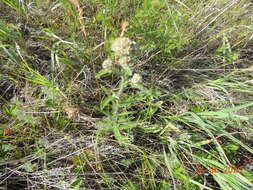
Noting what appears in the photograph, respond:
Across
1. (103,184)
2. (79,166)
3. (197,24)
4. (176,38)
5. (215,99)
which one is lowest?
(103,184)

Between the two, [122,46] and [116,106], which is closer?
[122,46]

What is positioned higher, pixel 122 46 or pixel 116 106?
pixel 122 46

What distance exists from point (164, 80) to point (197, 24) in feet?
2.15

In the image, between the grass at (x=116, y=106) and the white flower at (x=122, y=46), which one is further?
the grass at (x=116, y=106)

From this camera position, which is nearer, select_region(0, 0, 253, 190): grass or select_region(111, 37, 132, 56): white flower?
select_region(111, 37, 132, 56): white flower

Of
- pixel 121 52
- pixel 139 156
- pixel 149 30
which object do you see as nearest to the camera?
pixel 121 52

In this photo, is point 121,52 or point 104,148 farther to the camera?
point 104,148

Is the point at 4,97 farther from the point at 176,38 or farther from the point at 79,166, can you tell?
the point at 176,38

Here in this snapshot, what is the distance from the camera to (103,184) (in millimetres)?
1331

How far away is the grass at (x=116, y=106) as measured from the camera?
1.30 m

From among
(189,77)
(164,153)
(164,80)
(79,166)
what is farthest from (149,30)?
(79,166)

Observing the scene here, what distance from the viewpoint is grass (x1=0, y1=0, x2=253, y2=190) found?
4.25 feet

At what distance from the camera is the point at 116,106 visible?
121 centimetres

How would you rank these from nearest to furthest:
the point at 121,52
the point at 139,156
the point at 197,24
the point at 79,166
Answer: the point at 121,52 → the point at 79,166 → the point at 139,156 → the point at 197,24
